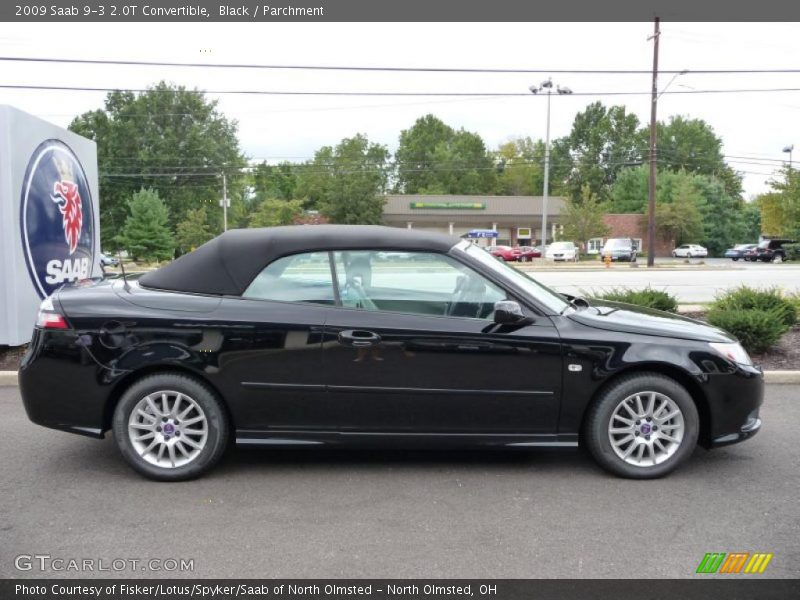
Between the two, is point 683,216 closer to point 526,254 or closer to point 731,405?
point 526,254

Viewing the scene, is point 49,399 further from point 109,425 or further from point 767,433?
point 767,433

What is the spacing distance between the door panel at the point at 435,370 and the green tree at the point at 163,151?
5887cm

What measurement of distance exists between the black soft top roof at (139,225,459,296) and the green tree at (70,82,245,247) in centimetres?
5819

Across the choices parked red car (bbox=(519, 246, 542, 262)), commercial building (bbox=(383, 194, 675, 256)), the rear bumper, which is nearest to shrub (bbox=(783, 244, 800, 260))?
A: commercial building (bbox=(383, 194, 675, 256))

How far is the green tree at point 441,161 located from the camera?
90.9 metres

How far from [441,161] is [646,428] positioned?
8942 cm

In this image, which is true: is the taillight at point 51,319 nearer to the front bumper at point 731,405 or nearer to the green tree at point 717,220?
the front bumper at point 731,405

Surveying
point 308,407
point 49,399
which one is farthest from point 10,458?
point 308,407

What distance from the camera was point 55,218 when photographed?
7.99 meters

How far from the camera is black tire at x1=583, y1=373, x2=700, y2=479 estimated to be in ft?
13.9

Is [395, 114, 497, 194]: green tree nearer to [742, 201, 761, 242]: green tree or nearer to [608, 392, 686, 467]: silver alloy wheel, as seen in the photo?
[742, 201, 761, 242]: green tree

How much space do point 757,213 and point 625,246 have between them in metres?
38.2

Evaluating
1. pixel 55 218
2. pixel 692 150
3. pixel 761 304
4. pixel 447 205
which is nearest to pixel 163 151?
pixel 447 205
